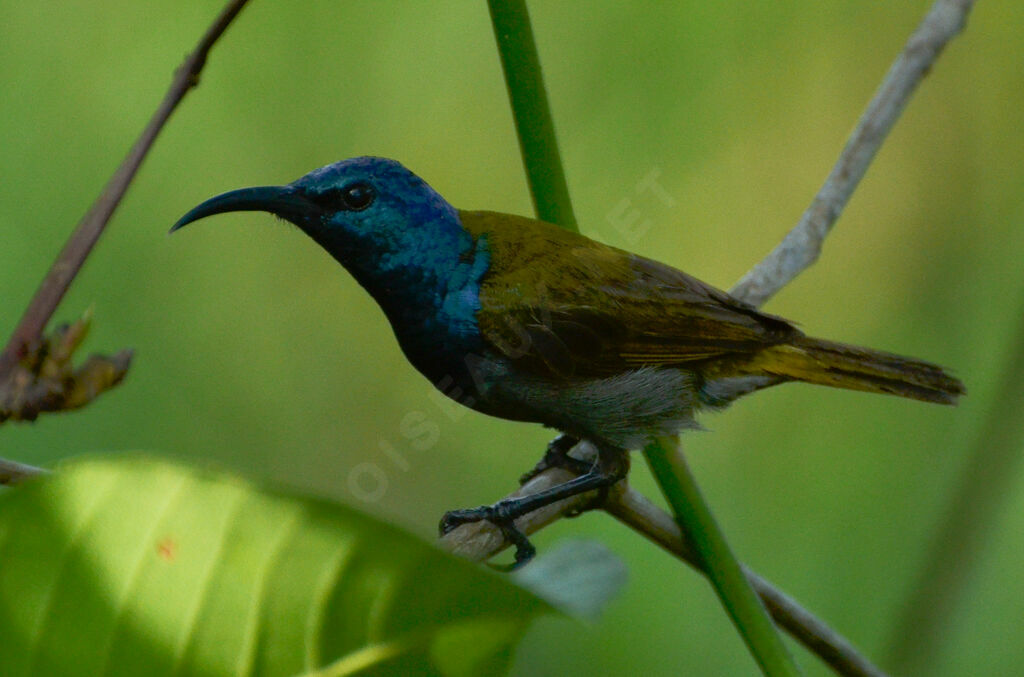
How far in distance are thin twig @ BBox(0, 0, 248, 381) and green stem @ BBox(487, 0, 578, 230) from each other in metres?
0.62

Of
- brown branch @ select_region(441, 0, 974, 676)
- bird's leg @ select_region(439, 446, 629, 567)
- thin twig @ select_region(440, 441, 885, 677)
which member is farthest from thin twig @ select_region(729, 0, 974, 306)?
thin twig @ select_region(440, 441, 885, 677)

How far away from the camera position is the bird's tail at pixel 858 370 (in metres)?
3.07

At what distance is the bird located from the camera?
114 inches

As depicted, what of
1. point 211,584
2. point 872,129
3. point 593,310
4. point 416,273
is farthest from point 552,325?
point 211,584

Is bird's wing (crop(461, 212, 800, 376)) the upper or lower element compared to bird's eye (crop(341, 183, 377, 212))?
lower

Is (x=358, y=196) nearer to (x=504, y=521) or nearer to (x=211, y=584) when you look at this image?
(x=504, y=521)

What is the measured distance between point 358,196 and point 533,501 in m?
0.87

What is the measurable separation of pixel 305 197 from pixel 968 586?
1.93 metres

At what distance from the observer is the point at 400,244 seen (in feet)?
9.68

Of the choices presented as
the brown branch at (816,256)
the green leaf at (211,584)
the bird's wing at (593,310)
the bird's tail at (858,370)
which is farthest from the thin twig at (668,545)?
the green leaf at (211,584)

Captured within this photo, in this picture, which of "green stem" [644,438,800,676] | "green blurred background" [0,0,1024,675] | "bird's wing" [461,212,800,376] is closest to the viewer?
"green stem" [644,438,800,676]

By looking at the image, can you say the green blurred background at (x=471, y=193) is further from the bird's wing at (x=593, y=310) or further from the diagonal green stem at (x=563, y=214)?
the diagonal green stem at (x=563, y=214)

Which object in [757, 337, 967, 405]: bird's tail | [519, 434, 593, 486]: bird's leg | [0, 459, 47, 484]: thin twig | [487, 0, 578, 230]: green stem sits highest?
[487, 0, 578, 230]: green stem

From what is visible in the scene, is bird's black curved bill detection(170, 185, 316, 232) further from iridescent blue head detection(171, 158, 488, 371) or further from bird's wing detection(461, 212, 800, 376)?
bird's wing detection(461, 212, 800, 376)
